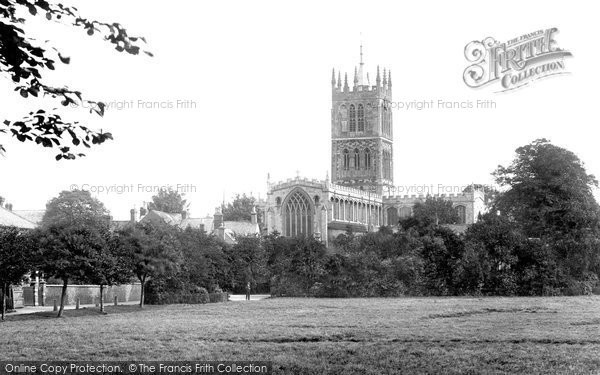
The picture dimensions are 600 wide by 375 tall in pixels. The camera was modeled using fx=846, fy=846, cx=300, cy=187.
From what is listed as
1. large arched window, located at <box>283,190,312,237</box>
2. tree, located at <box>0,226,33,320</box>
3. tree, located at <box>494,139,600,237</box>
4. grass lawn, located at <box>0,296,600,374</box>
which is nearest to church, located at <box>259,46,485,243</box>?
large arched window, located at <box>283,190,312,237</box>

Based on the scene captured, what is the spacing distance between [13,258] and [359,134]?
326 feet

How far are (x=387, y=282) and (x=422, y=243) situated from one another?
3.37 m

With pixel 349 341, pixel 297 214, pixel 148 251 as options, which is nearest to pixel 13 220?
pixel 148 251

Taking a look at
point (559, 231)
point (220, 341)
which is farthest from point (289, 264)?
point (220, 341)

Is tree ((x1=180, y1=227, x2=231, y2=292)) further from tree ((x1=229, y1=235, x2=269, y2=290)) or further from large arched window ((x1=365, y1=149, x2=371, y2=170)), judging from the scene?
large arched window ((x1=365, y1=149, x2=371, y2=170))

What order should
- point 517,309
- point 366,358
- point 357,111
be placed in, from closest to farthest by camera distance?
point 366,358 < point 517,309 < point 357,111

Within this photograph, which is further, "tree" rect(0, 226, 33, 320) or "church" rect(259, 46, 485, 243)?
"church" rect(259, 46, 485, 243)

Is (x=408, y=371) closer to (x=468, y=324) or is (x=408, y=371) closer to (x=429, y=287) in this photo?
(x=468, y=324)

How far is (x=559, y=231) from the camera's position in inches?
2144

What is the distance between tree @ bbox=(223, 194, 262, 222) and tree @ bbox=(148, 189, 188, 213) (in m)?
7.76

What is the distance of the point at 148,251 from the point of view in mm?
43562

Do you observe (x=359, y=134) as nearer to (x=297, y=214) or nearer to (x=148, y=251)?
(x=297, y=214)

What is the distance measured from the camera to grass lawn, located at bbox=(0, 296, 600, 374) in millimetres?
15867

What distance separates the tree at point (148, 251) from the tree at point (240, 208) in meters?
79.6
